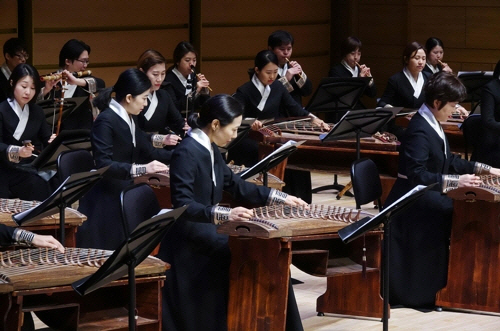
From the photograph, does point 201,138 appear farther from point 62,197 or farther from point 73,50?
point 73,50

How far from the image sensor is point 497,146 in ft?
20.8

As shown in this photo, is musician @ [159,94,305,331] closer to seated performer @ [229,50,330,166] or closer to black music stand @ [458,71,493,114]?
seated performer @ [229,50,330,166]

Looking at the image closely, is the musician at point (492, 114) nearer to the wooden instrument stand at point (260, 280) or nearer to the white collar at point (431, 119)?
the white collar at point (431, 119)

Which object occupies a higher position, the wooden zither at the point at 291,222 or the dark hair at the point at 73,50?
the dark hair at the point at 73,50

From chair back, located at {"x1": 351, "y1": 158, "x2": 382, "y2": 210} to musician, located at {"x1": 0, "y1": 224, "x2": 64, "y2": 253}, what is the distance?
5.77 feet

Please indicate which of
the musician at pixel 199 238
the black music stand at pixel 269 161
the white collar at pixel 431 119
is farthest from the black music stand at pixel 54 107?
the white collar at pixel 431 119

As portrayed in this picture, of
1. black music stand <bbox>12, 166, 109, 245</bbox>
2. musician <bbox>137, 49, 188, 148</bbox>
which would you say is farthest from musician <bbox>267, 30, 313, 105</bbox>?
black music stand <bbox>12, 166, 109, 245</bbox>

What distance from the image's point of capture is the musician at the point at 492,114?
6.07 meters

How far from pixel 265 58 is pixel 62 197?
122 inches

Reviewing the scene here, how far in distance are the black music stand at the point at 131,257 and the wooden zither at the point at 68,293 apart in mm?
222

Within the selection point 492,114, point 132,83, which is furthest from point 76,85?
point 492,114

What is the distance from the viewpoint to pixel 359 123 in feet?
20.3

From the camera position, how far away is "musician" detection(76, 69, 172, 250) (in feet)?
15.9

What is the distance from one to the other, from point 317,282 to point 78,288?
263 cm
